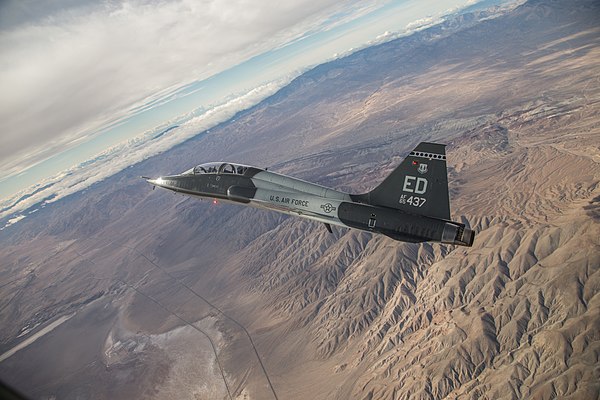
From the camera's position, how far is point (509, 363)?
88.3m

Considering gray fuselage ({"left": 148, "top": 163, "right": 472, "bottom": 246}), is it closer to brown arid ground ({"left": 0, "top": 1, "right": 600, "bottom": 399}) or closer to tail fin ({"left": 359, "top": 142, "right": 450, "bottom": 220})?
tail fin ({"left": 359, "top": 142, "right": 450, "bottom": 220})

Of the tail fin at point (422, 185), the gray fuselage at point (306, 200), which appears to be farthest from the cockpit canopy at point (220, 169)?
the tail fin at point (422, 185)

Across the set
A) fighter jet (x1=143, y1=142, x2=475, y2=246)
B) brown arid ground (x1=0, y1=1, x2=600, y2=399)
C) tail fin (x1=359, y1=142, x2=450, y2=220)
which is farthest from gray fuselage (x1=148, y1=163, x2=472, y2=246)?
brown arid ground (x1=0, y1=1, x2=600, y2=399)

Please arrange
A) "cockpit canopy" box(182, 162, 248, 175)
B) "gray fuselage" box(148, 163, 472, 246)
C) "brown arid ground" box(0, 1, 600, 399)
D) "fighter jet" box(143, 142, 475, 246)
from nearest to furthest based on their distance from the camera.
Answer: "fighter jet" box(143, 142, 475, 246), "gray fuselage" box(148, 163, 472, 246), "cockpit canopy" box(182, 162, 248, 175), "brown arid ground" box(0, 1, 600, 399)

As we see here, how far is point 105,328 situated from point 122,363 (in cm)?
3636

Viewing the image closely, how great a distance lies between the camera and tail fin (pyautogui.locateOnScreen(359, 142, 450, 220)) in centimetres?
2275

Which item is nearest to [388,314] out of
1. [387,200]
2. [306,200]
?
[306,200]

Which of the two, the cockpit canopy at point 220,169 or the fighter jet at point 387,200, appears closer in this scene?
the fighter jet at point 387,200

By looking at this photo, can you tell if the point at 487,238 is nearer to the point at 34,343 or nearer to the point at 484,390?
the point at 484,390

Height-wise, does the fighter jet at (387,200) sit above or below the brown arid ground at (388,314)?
above

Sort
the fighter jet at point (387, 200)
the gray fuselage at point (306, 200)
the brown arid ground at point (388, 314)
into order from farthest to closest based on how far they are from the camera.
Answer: the brown arid ground at point (388, 314) → the gray fuselage at point (306, 200) → the fighter jet at point (387, 200)

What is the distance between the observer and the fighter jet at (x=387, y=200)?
2267 cm

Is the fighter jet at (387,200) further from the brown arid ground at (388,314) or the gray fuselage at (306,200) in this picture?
the brown arid ground at (388,314)

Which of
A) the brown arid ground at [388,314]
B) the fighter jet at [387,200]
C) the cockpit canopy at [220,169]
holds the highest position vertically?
the cockpit canopy at [220,169]
